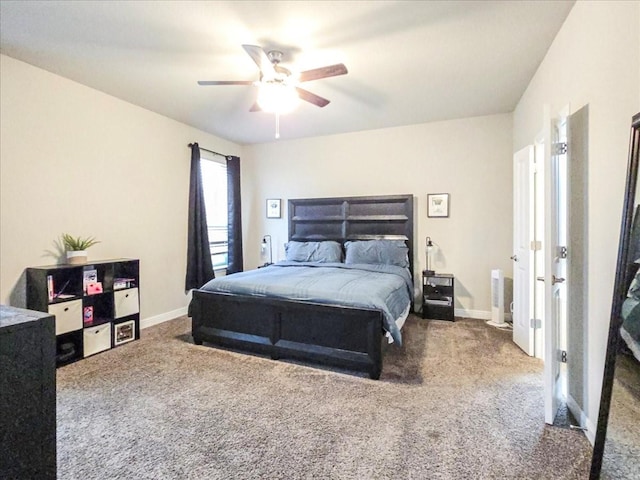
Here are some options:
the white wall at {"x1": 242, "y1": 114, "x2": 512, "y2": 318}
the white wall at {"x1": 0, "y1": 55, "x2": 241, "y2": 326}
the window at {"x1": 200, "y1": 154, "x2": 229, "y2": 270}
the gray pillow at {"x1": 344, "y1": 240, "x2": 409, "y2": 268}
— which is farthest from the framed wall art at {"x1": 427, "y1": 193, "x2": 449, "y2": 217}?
the white wall at {"x1": 0, "y1": 55, "x2": 241, "y2": 326}

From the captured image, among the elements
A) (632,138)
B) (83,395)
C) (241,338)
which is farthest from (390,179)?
(83,395)

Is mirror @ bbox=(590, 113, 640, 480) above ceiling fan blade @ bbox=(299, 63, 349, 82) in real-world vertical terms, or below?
below

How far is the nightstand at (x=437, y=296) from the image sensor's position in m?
4.17

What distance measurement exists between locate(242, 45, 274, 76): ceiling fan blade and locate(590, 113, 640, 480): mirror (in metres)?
2.09

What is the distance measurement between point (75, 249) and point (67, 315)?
63 centimetres

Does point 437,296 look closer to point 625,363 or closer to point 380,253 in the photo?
point 380,253

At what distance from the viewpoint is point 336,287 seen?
290 cm

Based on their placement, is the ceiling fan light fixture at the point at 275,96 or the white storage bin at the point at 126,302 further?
the white storage bin at the point at 126,302

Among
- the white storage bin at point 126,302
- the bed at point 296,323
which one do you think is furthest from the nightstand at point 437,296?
the white storage bin at point 126,302

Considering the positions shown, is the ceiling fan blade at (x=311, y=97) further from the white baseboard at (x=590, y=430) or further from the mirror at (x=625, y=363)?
the white baseboard at (x=590, y=430)

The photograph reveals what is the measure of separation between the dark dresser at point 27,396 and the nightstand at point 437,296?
3.92 meters

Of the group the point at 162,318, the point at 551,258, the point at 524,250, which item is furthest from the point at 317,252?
the point at 551,258

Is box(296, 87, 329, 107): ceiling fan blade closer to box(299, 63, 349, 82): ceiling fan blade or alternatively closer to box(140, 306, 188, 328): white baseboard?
box(299, 63, 349, 82): ceiling fan blade

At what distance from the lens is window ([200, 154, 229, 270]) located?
4.98 metres
